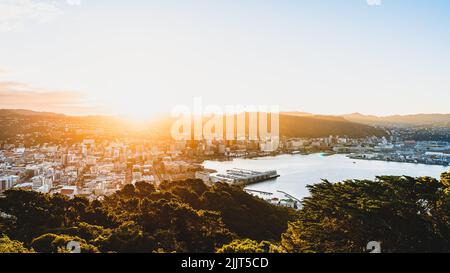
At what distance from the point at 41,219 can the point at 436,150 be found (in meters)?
21.5

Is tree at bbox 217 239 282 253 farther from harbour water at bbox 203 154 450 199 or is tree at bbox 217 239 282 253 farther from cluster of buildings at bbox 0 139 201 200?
harbour water at bbox 203 154 450 199

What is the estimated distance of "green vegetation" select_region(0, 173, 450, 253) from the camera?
281 cm

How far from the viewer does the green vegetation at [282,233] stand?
9.21 ft

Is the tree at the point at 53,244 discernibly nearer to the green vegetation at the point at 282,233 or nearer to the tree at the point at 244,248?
the green vegetation at the point at 282,233

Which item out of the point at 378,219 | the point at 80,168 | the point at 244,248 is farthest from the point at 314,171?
the point at 244,248

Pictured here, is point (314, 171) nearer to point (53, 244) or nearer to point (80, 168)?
point (80, 168)

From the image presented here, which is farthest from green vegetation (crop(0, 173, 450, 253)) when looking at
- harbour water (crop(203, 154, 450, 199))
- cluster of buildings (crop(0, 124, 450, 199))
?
harbour water (crop(203, 154, 450, 199))

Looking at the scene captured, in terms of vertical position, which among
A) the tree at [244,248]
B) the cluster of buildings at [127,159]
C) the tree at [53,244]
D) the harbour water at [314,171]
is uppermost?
the tree at [244,248]

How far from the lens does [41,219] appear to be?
13.5ft

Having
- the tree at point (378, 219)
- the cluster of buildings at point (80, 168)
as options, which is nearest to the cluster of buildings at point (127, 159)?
the cluster of buildings at point (80, 168)

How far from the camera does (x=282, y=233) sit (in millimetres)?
4000

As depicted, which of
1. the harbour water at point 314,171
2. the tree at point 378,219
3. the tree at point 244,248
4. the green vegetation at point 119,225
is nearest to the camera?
the tree at point 244,248
